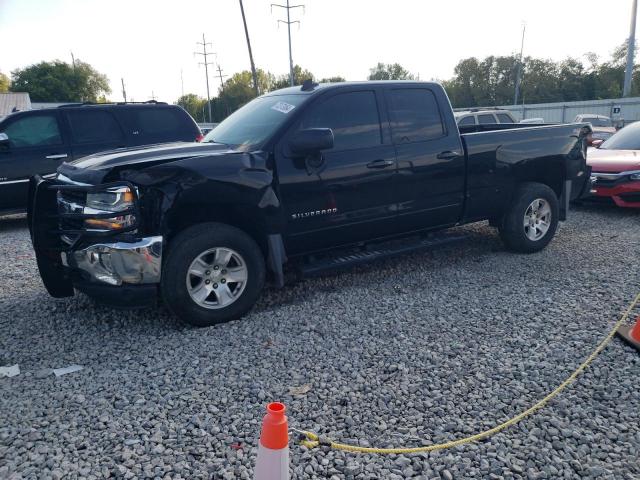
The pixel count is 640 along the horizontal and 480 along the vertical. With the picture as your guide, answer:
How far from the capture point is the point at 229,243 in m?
4.09

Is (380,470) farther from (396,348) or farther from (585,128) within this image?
(585,128)

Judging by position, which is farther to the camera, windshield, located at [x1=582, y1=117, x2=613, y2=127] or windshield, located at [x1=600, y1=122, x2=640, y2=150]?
windshield, located at [x1=582, y1=117, x2=613, y2=127]

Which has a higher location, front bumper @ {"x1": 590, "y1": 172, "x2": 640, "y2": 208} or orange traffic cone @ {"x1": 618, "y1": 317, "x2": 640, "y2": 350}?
front bumper @ {"x1": 590, "y1": 172, "x2": 640, "y2": 208}

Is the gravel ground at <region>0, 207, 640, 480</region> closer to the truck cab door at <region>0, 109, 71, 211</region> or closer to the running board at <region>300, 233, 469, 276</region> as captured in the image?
the running board at <region>300, 233, 469, 276</region>

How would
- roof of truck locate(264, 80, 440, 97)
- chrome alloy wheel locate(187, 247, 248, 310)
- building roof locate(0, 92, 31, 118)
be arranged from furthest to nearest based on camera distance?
building roof locate(0, 92, 31, 118)
roof of truck locate(264, 80, 440, 97)
chrome alloy wheel locate(187, 247, 248, 310)

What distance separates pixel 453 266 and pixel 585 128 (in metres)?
2.55

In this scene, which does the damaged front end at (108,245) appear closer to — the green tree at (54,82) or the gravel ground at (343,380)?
the gravel ground at (343,380)

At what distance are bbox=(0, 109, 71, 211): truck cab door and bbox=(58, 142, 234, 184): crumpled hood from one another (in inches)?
174

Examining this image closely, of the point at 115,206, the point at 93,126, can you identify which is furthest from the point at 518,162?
the point at 93,126

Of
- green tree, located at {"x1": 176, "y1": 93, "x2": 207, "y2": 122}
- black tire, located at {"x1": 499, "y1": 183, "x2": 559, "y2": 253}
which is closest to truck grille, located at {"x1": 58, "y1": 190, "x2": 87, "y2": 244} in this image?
black tire, located at {"x1": 499, "y1": 183, "x2": 559, "y2": 253}

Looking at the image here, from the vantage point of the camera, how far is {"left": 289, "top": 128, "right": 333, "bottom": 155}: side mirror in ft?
13.7

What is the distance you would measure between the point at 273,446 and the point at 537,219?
514cm

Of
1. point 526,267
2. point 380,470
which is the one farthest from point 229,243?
point 526,267

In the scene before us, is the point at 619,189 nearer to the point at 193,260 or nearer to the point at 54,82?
the point at 193,260
